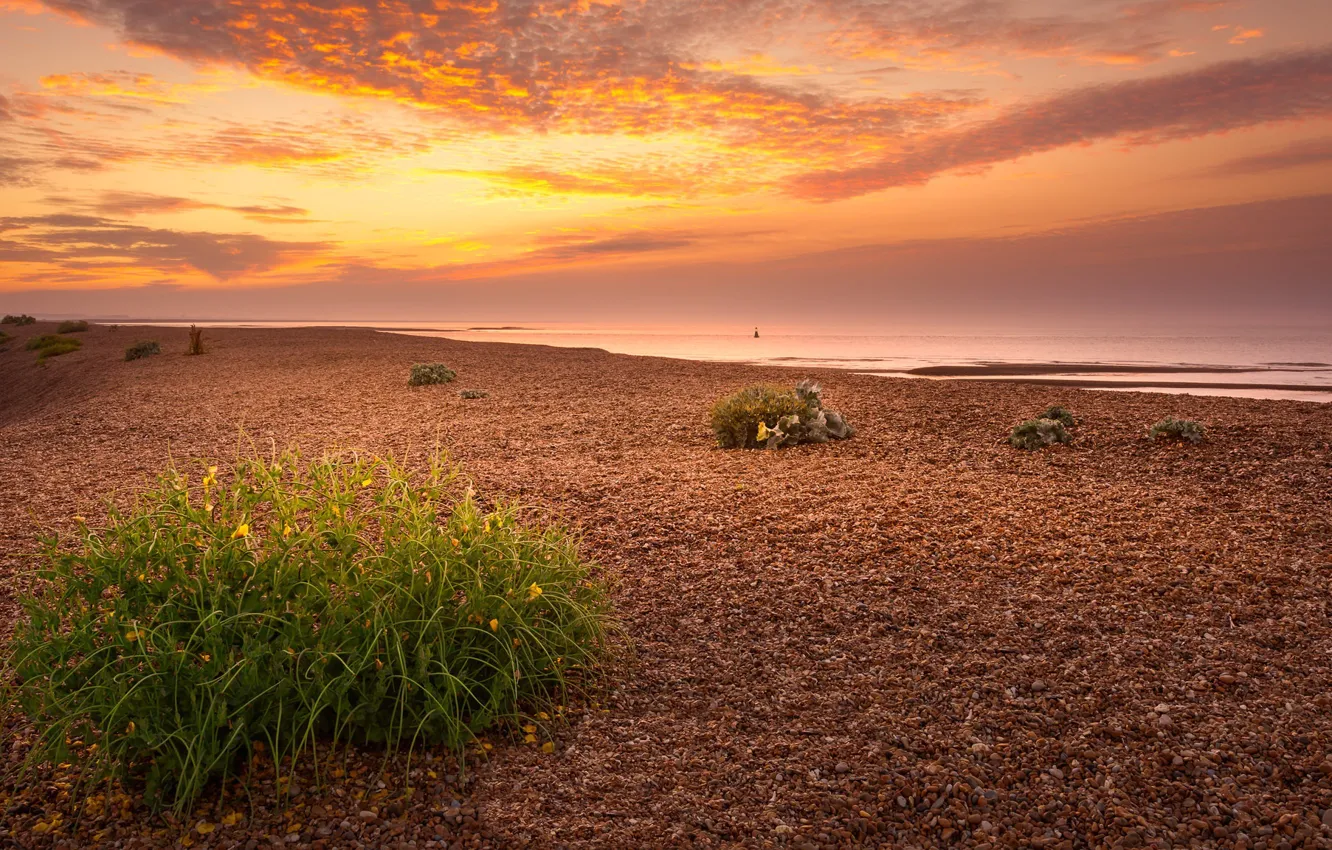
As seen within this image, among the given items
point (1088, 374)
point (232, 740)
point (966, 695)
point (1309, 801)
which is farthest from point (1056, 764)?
point (1088, 374)

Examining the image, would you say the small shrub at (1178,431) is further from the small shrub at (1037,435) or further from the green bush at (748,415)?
the green bush at (748,415)

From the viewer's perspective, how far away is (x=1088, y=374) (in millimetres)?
20172

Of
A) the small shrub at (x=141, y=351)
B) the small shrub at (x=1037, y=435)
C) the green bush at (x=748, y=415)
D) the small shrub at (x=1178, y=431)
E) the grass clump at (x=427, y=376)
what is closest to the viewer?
the small shrub at (x=1178, y=431)

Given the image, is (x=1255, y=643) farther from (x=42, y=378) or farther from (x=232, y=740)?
(x=42, y=378)

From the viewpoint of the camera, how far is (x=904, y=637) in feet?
15.4

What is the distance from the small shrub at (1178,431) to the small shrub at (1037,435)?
2.67 ft

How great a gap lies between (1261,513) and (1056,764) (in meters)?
4.35

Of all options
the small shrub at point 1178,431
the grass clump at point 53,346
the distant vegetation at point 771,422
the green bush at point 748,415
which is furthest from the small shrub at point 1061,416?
the grass clump at point 53,346

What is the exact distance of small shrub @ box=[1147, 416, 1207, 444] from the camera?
861 cm

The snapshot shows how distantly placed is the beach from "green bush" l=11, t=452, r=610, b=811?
273 millimetres

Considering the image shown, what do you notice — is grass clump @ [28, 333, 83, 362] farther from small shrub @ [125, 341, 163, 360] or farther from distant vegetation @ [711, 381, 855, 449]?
Result: distant vegetation @ [711, 381, 855, 449]

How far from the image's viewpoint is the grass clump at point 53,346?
24.5 meters

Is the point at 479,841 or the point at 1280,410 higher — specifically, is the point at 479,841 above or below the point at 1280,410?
below

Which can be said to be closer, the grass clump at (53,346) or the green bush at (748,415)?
the green bush at (748,415)
